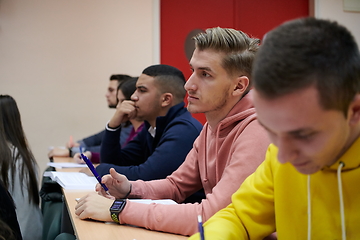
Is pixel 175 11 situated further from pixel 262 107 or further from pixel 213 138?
pixel 262 107

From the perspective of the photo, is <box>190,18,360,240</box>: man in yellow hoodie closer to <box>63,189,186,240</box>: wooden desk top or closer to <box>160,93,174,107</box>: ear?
<box>63,189,186,240</box>: wooden desk top

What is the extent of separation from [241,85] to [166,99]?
0.96 meters

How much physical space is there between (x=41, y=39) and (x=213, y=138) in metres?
3.11

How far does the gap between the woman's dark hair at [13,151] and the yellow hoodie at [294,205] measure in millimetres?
1440

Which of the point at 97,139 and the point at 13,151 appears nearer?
the point at 13,151

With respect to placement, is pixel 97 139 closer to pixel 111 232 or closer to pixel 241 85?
pixel 241 85

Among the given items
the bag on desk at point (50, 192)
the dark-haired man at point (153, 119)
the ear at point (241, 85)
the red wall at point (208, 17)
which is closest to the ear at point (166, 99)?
the dark-haired man at point (153, 119)

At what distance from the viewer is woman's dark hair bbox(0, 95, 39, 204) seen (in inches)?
78.4

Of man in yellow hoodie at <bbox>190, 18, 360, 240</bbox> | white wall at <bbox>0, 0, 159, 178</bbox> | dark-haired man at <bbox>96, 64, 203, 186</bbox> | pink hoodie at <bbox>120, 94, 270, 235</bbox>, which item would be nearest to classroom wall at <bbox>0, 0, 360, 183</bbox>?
white wall at <bbox>0, 0, 159, 178</bbox>

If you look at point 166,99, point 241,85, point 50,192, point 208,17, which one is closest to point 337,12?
point 208,17

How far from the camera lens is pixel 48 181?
6.51 feet

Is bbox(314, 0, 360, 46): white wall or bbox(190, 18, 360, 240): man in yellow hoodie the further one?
bbox(314, 0, 360, 46): white wall

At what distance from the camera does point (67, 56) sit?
4.01 m

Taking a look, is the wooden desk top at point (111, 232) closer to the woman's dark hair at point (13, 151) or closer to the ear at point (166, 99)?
the woman's dark hair at point (13, 151)
